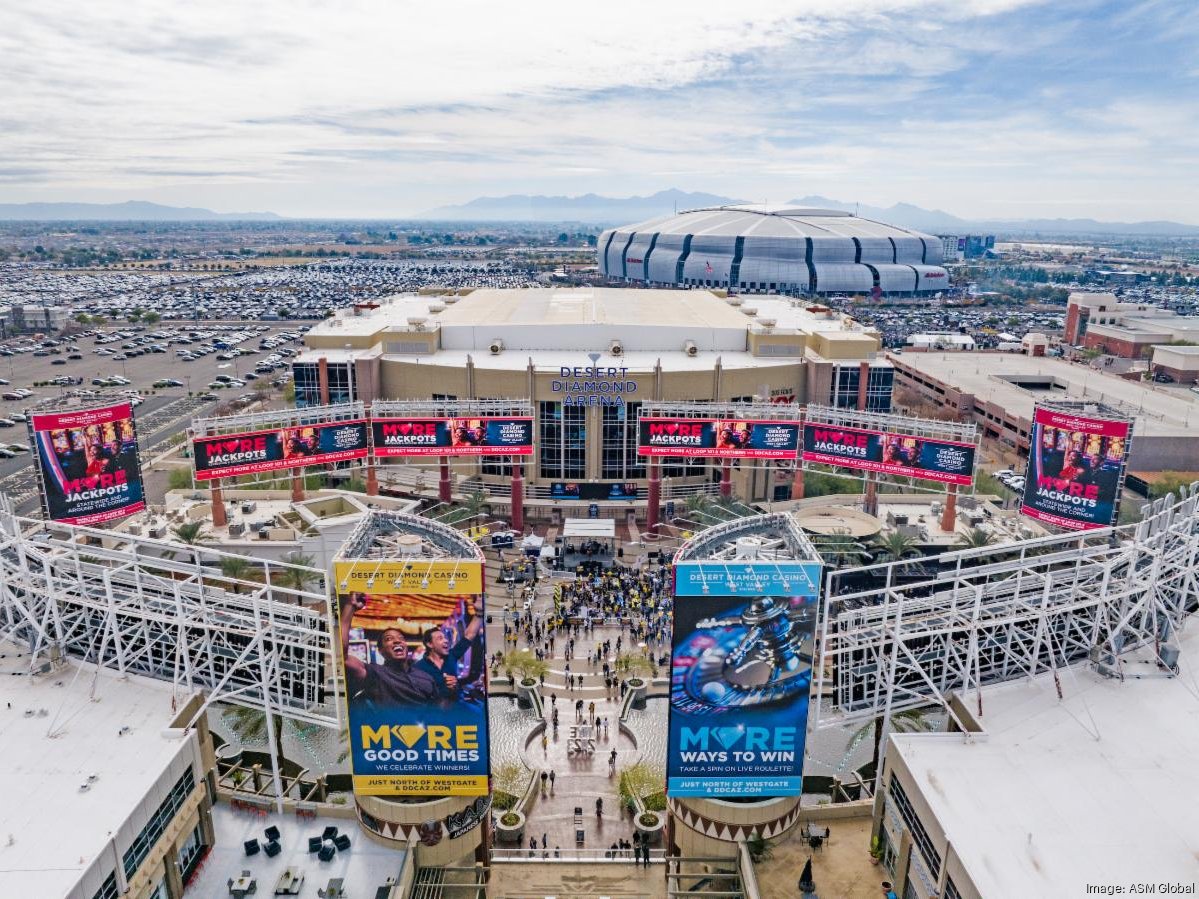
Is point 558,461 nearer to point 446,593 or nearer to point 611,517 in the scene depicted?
point 611,517

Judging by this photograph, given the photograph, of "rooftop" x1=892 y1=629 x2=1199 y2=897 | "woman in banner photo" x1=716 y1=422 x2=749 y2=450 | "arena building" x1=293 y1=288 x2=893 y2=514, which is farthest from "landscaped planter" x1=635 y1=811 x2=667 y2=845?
"arena building" x1=293 y1=288 x2=893 y2=514

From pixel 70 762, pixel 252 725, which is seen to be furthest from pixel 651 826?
pixel 70 762

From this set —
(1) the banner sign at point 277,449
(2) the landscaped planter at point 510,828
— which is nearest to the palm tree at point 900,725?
(2) the landscaped planter at point 510,828

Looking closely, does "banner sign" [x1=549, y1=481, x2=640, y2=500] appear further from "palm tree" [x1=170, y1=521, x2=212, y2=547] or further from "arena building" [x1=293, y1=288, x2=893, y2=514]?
"palm tree" [x1=170, y1=521, x2=212, y2=547]

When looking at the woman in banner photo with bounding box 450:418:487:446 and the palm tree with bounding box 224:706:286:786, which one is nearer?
the palm tree with bounding box 224:706:286:786

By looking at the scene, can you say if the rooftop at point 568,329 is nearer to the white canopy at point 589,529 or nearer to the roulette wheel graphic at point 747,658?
the white canopy at point 589,529
